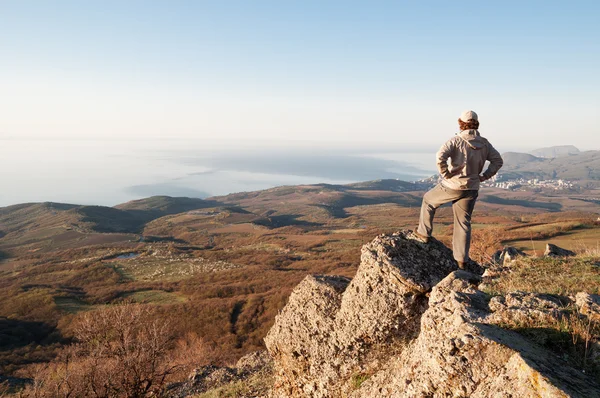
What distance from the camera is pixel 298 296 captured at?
11516 millimetres

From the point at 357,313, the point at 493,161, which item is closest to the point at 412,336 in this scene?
the point at 357,313

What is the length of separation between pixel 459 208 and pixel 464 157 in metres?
1.42

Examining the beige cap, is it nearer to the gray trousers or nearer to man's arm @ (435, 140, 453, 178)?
man's arm @ (435, 140, 453, 178)

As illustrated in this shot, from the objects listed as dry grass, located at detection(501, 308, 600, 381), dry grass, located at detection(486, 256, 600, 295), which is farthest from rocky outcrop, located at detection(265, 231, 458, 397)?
dry grass, located at detection(501, 308, 600, 381)

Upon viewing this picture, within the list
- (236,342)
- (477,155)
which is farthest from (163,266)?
(477,155)

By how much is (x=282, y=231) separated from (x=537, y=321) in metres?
134

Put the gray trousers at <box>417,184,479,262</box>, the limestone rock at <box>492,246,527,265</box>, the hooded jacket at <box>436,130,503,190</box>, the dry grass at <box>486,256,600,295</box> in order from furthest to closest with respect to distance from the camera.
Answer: the limestone rock at <box>492,246,527,265</box> < the gray trousers at <box>417,184,479,262</box> < the hooded jacket at <box>436,130,503,190</box> < the dry grass at <box>486,256,600,295</box>

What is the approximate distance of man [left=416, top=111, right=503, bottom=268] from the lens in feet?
26.8

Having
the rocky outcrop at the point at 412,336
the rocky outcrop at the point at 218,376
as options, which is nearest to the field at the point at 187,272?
the rocky outcrop at the point at 412,336

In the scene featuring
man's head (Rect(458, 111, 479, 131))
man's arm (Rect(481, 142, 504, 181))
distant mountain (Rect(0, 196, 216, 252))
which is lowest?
distant mountain (Rect(0, 196, 216, 252))

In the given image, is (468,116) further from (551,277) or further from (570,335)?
(570,335)

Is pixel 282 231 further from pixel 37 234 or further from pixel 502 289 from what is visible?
pixel 502 289

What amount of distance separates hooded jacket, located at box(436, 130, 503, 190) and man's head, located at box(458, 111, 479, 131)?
107 mm

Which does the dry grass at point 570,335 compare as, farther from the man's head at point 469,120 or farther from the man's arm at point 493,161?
the man's head at point 469,120
